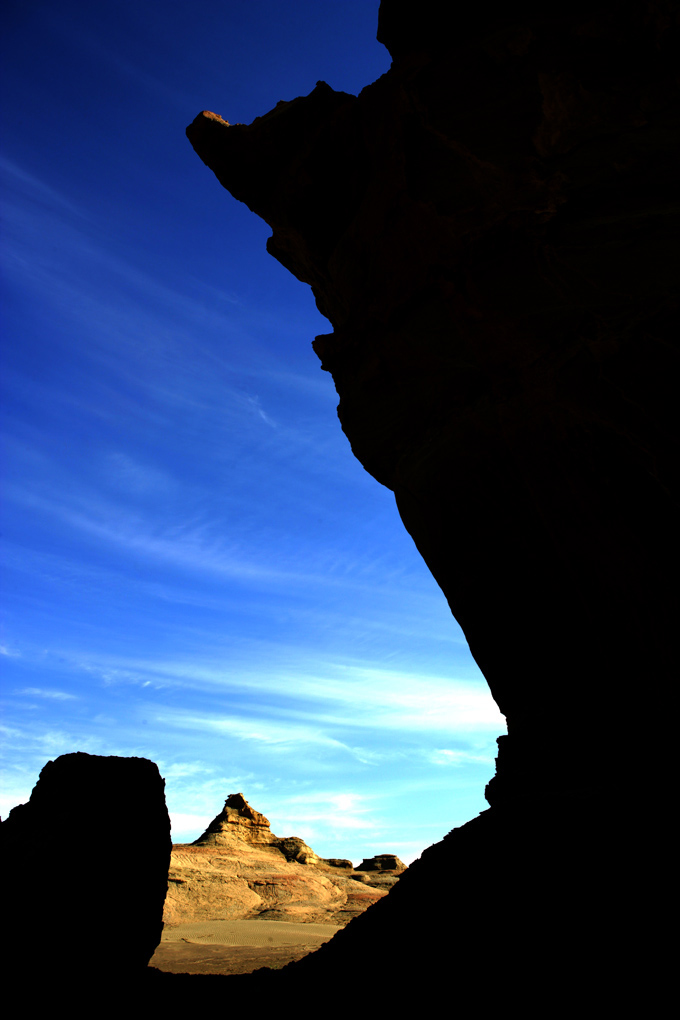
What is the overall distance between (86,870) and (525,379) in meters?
7.85

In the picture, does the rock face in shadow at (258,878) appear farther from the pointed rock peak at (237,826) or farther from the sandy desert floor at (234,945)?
→ the sandy desert floor at (234,945)

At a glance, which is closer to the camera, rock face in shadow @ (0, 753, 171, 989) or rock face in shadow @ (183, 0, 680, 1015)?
rock face in shadow @ (183, 0, 680, 1015)

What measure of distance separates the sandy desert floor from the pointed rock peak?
8784 mm

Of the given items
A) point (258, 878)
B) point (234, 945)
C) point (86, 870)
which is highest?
point (86, 870)

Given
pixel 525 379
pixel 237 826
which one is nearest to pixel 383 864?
pixel 237 826

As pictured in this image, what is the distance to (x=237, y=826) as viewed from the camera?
31609 millimetres

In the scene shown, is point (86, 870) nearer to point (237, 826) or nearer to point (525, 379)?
point (525, 379)

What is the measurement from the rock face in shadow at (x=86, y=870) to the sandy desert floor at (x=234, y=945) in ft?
13.4

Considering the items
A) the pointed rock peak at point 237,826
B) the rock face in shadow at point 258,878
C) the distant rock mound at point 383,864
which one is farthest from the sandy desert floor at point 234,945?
the distant rock mound at point 383,864

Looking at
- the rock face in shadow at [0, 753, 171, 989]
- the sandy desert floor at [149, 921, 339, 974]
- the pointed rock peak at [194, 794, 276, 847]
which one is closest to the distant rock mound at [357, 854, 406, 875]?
the pointed rock peak at [194, 794, 276, 847]

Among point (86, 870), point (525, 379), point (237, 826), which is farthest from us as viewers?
point (237, 826)

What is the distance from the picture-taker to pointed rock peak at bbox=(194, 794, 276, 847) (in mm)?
30578

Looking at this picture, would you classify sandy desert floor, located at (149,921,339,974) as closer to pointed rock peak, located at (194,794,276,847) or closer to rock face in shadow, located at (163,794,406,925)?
rock face in shadow, located at (163,794,406,925)

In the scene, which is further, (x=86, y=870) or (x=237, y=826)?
(x=237, y=826)
